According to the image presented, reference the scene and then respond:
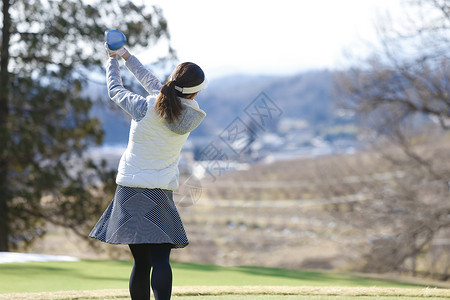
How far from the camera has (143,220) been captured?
3.05 metres

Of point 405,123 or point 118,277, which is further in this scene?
point 405,123

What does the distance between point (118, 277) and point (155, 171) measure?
328 centimetres

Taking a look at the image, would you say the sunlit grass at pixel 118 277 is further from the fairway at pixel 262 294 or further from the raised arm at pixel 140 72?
the raised arm at pixel 140 72

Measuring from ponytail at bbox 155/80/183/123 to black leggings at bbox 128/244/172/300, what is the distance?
66cm

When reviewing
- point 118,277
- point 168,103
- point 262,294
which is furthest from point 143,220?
point 118,277

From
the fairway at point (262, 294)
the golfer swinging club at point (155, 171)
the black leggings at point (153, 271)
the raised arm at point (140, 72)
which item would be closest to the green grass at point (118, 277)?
the fairway at point (262, 294)

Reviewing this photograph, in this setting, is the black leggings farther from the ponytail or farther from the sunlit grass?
the sunlit grass

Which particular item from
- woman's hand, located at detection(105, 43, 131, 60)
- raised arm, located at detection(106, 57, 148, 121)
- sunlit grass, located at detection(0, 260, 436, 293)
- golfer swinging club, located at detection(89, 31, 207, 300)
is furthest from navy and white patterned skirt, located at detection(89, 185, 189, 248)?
sunlit grass, located at detection(0, 260, 436, 293)

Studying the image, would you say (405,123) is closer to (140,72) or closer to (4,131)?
(4,131)

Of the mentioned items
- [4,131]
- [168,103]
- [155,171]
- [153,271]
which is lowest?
[153,271]

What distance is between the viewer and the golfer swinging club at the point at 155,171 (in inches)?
118

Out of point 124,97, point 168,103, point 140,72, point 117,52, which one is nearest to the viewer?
point 168,103

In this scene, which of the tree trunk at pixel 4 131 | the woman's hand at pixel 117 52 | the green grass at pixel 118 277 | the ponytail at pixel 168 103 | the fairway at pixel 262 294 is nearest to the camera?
the ponytail at pixel 168 103

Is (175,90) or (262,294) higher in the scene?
(175,90)
